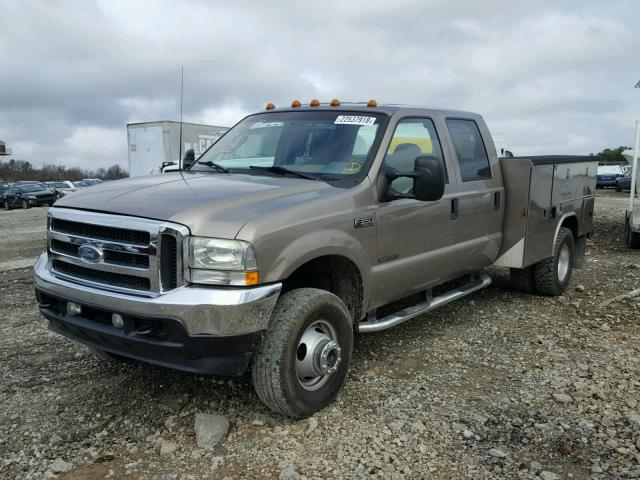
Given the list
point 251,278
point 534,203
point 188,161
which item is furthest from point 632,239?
point 251,278

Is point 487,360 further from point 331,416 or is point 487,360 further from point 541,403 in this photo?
point 331,416

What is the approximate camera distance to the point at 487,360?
4.72m

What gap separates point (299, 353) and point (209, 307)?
78 cm

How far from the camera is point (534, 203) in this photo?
582cm

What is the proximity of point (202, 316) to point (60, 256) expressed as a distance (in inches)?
48.5

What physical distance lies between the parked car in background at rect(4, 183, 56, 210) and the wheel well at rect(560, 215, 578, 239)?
1180 inches

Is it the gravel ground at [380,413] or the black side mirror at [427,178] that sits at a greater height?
the black side mirror at [427,178]

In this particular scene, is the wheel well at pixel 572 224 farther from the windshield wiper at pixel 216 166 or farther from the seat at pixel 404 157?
the windshield wiper at pixel 216 166

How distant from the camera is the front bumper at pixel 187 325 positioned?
306cm

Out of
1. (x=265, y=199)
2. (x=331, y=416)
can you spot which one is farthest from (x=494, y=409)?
(x=265, y=199)

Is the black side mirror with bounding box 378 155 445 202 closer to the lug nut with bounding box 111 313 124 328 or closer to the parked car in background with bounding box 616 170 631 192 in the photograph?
the lug nut with bounding box 111 313 124 328

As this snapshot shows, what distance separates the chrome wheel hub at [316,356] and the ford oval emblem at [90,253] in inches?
49.8

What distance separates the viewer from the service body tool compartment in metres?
5.68

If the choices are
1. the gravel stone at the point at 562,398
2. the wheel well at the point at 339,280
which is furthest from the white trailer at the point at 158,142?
the gravel stone at the point at 562,398
